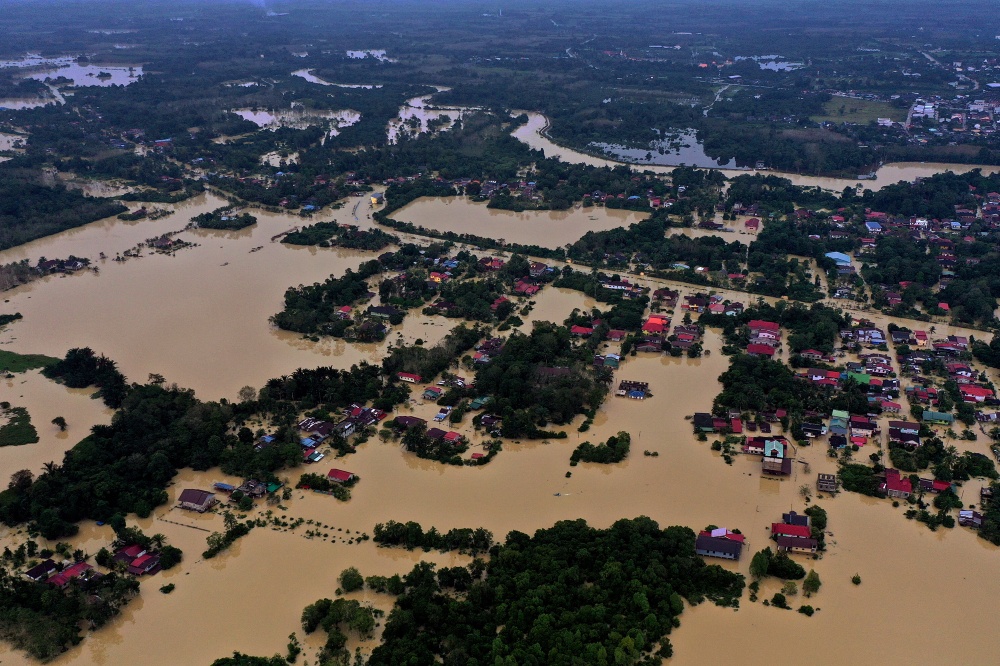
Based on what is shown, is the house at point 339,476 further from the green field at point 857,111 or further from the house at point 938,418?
the green field at point 857,111

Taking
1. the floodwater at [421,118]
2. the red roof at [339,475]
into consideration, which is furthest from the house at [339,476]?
the floodwater at [421,118]

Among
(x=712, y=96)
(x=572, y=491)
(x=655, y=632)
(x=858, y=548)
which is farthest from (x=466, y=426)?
(x=712, y=96)

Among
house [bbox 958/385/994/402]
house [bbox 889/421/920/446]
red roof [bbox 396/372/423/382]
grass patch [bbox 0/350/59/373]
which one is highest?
house [bbox 958/385/994/402]

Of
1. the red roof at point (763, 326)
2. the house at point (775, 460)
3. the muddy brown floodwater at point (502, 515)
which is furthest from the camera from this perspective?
the red roof at point (763, 326)

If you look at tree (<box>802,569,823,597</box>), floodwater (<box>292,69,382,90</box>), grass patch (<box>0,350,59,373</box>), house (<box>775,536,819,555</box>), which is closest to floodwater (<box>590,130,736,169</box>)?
floodwater (<box>292,69,382,90</box>)

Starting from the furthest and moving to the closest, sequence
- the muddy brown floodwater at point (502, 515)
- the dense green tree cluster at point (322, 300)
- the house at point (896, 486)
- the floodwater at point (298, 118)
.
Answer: the floodwater at point (298, 118) → the dense green tree cluster at point (322, 300) → the house at point (896, 486) → the muddy brown floodwater at point (502, 515)

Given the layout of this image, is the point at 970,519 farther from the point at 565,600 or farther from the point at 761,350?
the point at 565,600

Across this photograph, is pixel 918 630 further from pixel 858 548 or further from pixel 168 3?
pixel 168 3

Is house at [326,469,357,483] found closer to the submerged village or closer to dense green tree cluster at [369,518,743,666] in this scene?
the submerged village
